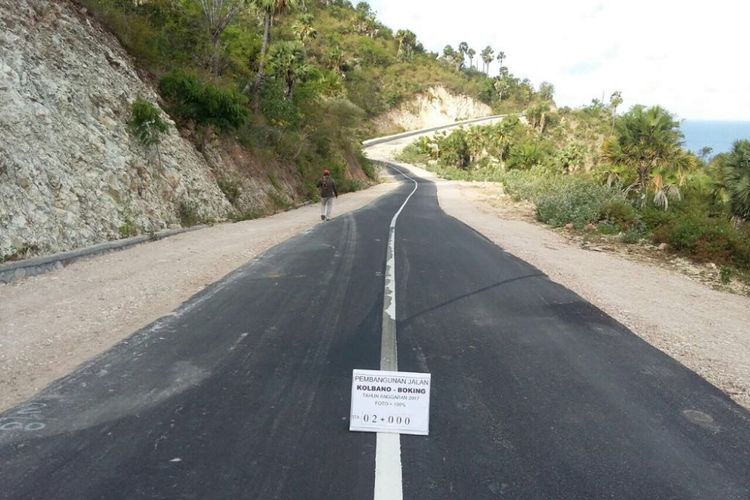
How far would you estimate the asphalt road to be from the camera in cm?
338

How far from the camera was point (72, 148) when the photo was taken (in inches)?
468

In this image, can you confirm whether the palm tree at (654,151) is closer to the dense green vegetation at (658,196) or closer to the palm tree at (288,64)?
the dense green vegetation at (658,196)

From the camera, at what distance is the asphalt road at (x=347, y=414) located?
133 inches

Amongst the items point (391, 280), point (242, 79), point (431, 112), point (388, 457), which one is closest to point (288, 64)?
point (242, 79)

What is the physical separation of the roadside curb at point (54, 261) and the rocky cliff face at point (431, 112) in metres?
92.6

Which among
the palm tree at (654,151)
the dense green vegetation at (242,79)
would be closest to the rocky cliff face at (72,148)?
the dense green vegetation at (242,79)

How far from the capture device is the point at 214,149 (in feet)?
67.2

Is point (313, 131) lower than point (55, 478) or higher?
higher

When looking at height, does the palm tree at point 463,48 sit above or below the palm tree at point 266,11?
above

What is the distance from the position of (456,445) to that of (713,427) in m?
2.29

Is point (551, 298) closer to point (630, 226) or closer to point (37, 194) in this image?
point (37, 194)

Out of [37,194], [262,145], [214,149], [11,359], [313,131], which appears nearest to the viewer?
[11,359]

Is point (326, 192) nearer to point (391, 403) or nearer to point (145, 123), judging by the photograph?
point (145, 123)

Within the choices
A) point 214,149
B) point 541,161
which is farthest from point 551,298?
point 541,161
